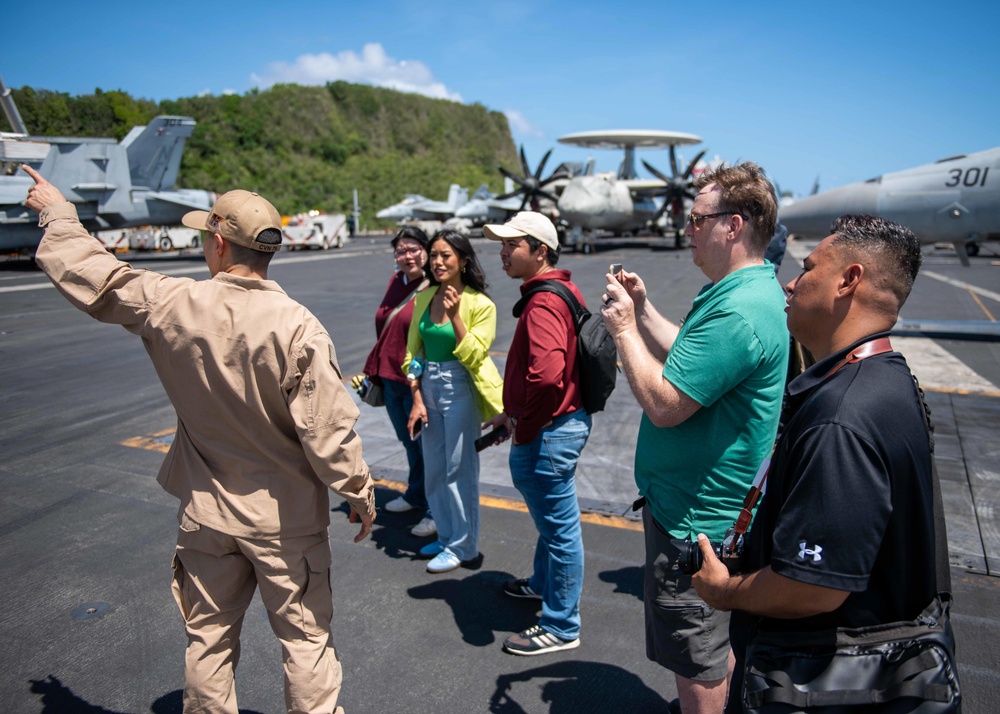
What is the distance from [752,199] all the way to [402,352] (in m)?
2.64

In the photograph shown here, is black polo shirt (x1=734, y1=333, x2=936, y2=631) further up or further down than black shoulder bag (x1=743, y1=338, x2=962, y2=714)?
further up

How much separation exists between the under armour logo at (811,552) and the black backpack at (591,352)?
5.04ft

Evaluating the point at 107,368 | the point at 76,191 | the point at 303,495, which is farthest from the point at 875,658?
the point at 76,191

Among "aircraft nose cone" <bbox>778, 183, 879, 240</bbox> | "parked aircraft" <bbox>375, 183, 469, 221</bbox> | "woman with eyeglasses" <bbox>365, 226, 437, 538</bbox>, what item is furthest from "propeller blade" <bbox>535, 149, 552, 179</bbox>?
"woman with eyeglasses" <bbox>365, 226, 437, 538</bbox>

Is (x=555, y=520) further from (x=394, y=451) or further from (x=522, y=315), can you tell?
(x=394, y=451)

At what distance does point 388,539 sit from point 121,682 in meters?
1.66

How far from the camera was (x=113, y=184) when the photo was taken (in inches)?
933

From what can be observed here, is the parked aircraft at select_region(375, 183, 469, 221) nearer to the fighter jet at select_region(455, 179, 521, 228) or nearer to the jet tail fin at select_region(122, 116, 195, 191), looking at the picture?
the fighter jet at select_region(455, 179, 521, 228)

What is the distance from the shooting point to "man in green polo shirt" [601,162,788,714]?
6.49 feet

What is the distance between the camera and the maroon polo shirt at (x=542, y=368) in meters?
2.82

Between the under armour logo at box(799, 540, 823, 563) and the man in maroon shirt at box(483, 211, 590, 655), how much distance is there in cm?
148

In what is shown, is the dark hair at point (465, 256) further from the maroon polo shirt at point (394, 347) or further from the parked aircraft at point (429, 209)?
the parked aircraft at point (429, 209)

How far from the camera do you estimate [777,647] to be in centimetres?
151

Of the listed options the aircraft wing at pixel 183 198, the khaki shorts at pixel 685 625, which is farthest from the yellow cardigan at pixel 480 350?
the aircraft wing at pixel 183 198
